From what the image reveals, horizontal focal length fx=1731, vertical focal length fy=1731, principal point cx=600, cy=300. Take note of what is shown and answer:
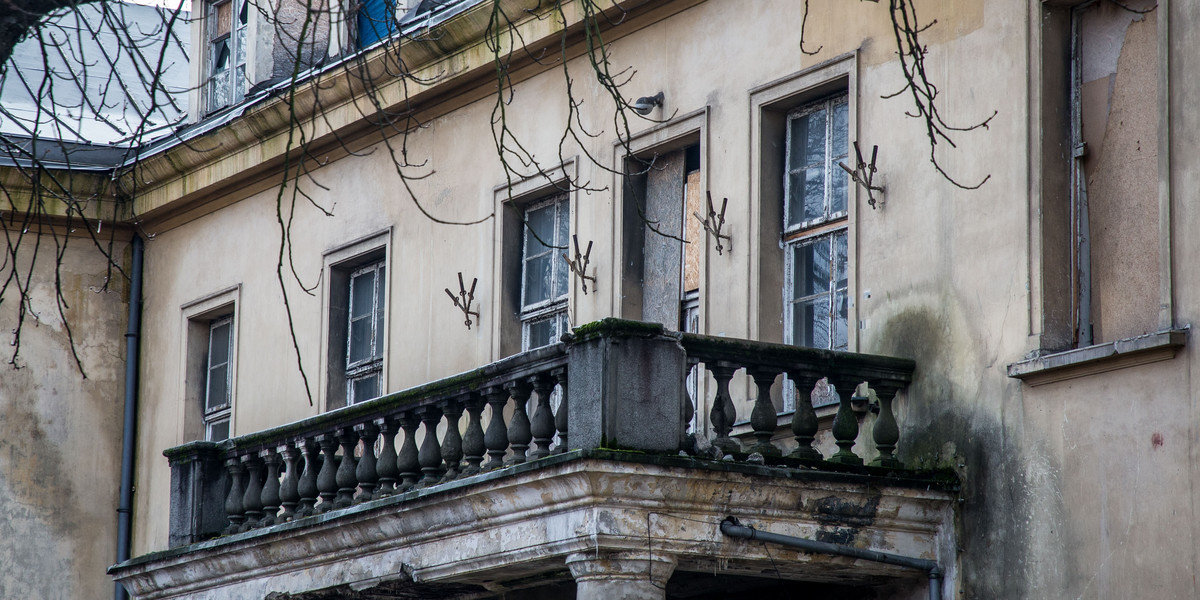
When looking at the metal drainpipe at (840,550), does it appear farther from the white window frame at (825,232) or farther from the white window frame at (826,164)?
the white window frame at (826,164)

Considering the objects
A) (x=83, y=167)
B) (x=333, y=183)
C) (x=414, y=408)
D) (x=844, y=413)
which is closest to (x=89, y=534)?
(x=83, y=167)

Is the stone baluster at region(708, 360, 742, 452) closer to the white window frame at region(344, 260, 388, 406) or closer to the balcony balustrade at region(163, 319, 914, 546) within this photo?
the balcony balustrade at region(163, 319, 914, 546)

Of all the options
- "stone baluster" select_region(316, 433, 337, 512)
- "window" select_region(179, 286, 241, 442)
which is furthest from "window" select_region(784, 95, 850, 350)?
"window" select_region(179, 286, 241, 442)

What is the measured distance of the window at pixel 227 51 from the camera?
19.4 m

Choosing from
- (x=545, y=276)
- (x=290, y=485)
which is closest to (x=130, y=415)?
(x=545, y=276)

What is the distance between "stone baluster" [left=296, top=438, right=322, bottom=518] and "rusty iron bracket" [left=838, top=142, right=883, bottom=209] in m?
4.39

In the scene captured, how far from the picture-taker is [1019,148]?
34.5 ft

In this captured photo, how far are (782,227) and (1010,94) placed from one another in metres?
2.38

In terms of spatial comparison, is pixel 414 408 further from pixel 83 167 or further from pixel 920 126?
pixel 83 167

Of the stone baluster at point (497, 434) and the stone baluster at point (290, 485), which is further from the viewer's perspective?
the stone baluster at point (290, 485)

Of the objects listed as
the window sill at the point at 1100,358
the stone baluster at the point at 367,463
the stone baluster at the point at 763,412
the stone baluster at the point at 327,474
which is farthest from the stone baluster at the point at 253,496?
the window sill at the point at 1100,358

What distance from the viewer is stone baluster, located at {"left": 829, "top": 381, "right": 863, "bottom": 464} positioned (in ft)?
34.3

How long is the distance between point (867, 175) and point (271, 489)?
16.8 ft

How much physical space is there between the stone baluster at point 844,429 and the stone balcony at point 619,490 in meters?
0.02
